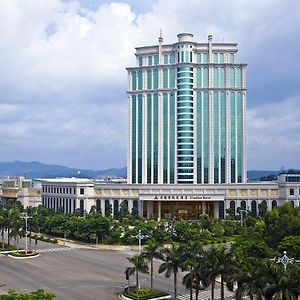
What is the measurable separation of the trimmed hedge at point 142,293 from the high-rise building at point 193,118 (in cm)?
6759

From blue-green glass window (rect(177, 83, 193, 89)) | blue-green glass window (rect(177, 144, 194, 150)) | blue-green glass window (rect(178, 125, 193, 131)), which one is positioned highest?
blue-green glass window (rect(177, 83, 193, 89))

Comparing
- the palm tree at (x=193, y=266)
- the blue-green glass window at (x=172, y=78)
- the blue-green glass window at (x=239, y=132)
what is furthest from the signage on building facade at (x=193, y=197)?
the palm tree at (x=193, y=266)

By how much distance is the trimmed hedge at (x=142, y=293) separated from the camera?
41750 millimetres

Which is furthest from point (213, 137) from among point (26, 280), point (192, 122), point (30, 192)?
point (26, 280)

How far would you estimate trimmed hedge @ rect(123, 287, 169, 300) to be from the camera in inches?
1644

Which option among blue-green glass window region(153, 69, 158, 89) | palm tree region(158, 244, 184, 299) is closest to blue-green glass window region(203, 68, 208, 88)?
blue-green glass window region(153, 69, 158, 89)

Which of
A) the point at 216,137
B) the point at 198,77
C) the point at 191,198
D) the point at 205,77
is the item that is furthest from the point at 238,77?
the point at 191,198

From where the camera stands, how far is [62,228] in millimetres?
81250

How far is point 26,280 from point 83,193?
61.9 metres

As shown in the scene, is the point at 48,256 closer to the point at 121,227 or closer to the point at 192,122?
the point at 121,227

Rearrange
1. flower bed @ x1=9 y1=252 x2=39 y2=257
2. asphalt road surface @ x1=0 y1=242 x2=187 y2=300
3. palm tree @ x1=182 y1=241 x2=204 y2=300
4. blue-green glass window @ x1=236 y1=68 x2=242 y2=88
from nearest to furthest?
1. palm tree @ x1=182 y1=241 x2=204 y2=300
2. asphalt road surface @ x1=0 y1=242 x2=187 y2=300
3. flower bed @ x1=9 y1=252 x2=39 y2=257
4. blue-green glass window @ x1=236 y1=68 x2=242 y2=88

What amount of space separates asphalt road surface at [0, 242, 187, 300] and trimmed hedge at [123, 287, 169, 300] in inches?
47.5

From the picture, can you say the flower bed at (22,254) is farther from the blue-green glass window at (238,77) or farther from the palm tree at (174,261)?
the blue-green glass window at (238,77)

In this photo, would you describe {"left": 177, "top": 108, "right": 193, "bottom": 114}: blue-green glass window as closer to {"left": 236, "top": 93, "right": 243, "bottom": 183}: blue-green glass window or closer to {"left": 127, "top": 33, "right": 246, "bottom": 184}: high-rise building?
{"left": 127, "top": 33, "right": 246, "bottom": 184}: high-rise building
